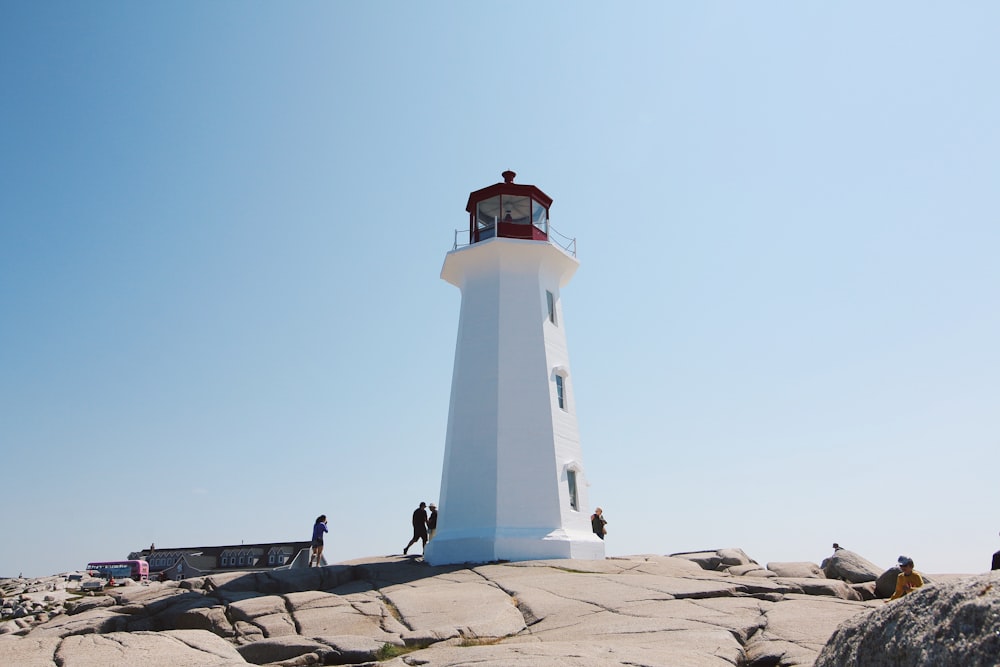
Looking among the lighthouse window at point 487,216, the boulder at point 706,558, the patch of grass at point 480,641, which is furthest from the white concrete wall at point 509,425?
the patch of grass at point 480,641

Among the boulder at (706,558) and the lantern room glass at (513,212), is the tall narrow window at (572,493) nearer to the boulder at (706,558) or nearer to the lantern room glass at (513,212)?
the boulder at (706,558)

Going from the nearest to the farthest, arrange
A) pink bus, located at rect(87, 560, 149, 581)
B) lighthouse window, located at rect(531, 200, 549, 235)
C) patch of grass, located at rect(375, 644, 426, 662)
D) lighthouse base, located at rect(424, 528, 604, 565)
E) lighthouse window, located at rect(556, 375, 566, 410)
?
1. patch of grass, located at rect(375, 644, 426, 662)
2. lighthouse base, located at rect(424, 528, 604, 565)
3. lighthouse window, located at rect(556, 375, 566, 410)
4. lighthouse window, located at rect(531, 200, 549, 235)
5. pink bus, located at rect(87, 560, 149, 581)

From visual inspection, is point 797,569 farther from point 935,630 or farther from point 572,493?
point 935,630

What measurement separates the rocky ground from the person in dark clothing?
1.93 m

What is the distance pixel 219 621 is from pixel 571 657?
9.41m

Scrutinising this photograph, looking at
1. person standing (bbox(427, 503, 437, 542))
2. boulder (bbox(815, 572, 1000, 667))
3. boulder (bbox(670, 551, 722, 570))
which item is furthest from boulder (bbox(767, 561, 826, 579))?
boulder (bbox(815, 572, 1000, 667))

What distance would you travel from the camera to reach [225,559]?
28828 millimetres

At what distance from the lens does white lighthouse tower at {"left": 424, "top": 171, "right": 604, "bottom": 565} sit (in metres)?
21.3

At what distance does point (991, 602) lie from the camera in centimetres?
374

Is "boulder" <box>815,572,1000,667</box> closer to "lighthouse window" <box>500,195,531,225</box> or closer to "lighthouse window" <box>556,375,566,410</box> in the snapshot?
"lighthouse window" <box>556,375,566,410</box>

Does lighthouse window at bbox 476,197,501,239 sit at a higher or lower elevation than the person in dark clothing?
higher

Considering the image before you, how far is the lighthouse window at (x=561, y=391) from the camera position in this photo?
23.5 m

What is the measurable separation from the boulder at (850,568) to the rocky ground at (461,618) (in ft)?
1.33

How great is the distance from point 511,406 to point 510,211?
7269 mm
